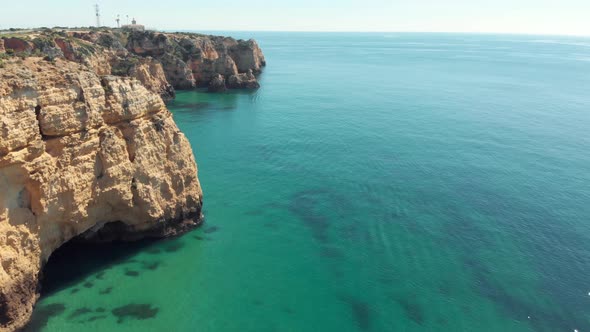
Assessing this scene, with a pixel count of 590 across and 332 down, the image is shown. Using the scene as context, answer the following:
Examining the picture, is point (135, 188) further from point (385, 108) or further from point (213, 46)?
point (213, 46)

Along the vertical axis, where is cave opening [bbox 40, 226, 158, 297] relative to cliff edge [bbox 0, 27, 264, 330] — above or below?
below

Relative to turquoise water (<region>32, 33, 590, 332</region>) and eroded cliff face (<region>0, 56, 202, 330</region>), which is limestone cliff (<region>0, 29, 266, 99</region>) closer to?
turquoise water (<region>32, 33, 590, 332</region>)

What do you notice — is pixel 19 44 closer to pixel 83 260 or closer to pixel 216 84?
pixel 216 84

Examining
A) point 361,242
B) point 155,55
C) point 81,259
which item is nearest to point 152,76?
point 155,55

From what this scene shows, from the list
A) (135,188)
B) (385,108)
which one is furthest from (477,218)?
(385,108)

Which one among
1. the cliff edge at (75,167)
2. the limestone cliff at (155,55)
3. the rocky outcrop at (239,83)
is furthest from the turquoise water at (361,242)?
the rocky outcrop at (239,83)

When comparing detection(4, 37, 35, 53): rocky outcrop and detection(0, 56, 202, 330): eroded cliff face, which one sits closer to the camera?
detection(0, 56, 202, 330): eroded cliff face

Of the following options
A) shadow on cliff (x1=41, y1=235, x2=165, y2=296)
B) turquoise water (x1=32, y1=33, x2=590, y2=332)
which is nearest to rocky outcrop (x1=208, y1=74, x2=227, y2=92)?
turquoise water (x1=32, y1=33, x2=590, y2=332)
